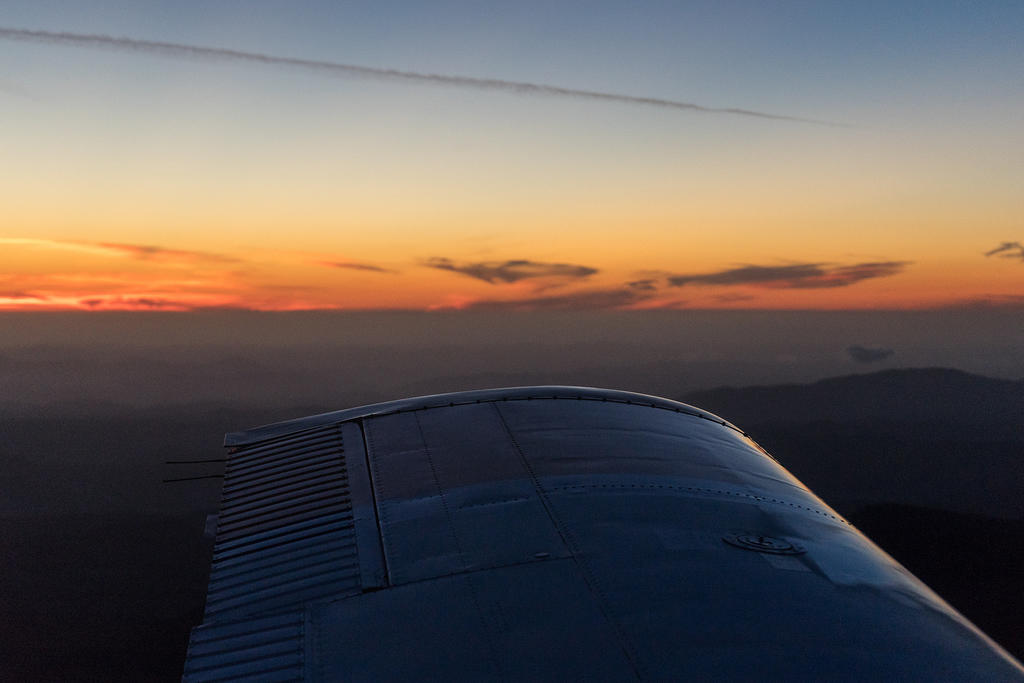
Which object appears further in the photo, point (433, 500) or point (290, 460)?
point (290, 460)

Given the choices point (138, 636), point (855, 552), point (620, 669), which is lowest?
point (138, 636)

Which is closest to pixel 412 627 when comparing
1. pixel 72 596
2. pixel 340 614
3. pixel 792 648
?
pixel 340 614

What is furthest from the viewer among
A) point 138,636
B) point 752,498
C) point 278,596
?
point 138,636

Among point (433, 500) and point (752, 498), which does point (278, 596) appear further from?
point (752, 498)

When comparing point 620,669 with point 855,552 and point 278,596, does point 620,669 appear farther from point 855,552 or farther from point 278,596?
point 855,552

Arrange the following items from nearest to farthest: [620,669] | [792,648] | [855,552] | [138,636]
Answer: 1. [620,669]
2. [792,648]
3. [855,552]
4. [138,636]

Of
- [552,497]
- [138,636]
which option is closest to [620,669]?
[552,497]

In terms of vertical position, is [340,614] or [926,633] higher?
[340,614]
